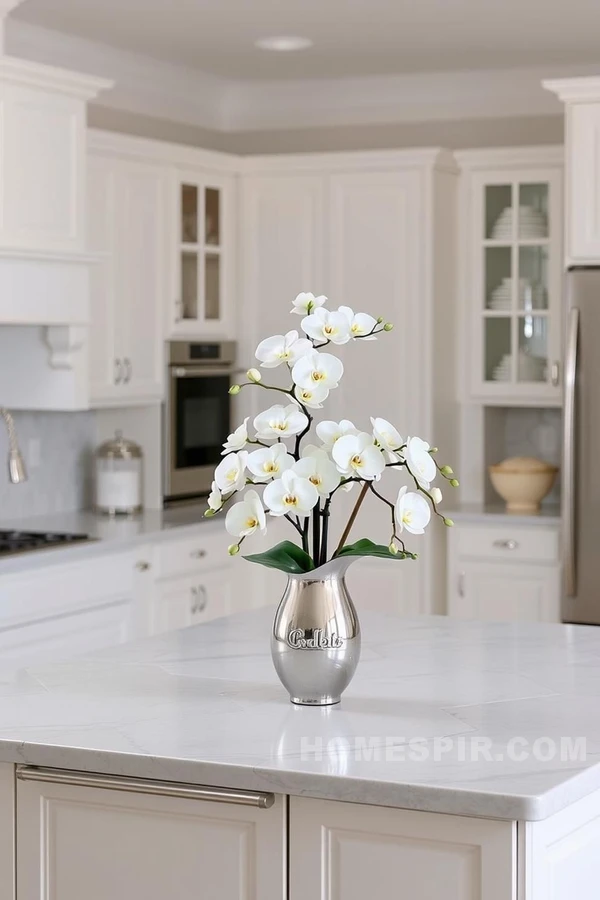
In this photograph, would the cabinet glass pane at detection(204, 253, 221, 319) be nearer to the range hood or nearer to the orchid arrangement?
the range hood

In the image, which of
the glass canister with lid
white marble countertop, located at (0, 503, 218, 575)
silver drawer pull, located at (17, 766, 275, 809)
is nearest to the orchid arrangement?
silver drawer pull, located at (17, 766, 275, 809)

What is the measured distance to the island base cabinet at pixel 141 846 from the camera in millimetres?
1968

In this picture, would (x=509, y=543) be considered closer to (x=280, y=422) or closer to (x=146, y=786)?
(x=280, y=422)

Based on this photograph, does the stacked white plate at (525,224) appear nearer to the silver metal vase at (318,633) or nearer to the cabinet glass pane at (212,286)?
the cabinet glass pane at (212,286)

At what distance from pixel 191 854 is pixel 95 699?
1.37 feet

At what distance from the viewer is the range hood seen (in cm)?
430

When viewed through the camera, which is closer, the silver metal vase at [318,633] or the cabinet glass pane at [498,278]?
the silver metal vase at [318,633]

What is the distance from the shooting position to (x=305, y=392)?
2.17m

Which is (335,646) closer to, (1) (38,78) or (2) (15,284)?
(2) (15,284)

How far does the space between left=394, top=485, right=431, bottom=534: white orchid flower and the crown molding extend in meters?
3.40

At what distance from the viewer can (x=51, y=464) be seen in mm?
5199

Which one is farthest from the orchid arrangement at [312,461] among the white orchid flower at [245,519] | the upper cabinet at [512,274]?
the upper cabinet at [512,274]

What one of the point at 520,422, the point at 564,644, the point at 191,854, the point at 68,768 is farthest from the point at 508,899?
the point at 520,422

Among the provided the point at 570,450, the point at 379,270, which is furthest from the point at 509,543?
the point at 379,270
